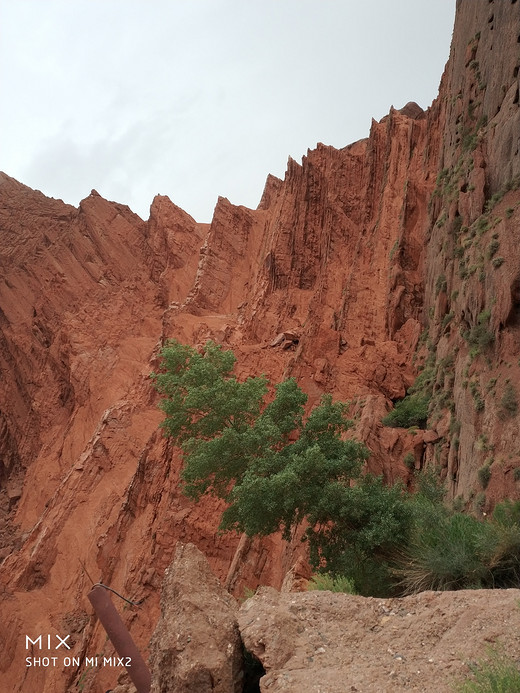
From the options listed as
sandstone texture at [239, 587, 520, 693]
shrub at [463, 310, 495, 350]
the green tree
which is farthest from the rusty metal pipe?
shrub at [463, 310, 495, 350]

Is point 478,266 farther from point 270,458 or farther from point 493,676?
point 493,676

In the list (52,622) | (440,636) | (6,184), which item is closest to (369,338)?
(52,622)

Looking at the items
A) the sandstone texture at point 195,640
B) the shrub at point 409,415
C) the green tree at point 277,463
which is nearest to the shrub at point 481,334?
the shrub at point 409,415

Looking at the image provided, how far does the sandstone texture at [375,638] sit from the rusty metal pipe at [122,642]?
2.26 meters

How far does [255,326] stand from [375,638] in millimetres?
30398

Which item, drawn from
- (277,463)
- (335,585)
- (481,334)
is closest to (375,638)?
(335,585)

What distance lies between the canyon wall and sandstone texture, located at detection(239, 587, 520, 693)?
795 cm

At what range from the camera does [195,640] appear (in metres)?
8.12

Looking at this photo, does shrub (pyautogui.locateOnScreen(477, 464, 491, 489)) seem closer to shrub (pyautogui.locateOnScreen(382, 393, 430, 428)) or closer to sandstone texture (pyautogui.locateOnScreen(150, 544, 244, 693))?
shrub (pyautogui.locateOnScreen(382, 393, 430, 428))

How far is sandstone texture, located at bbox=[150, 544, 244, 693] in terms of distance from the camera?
773 centimetres

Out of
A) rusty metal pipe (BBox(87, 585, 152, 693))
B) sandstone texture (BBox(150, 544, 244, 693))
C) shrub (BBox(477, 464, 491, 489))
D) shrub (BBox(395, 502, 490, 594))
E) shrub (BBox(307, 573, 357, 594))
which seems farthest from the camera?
shrub (BBox(477, 464, 491, 489))

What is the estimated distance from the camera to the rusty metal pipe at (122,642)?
959 centimetres

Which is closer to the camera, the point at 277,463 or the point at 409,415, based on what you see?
the point at 277,463

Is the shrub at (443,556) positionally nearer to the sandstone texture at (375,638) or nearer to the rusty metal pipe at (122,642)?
the sandstone texture at (375,638)
